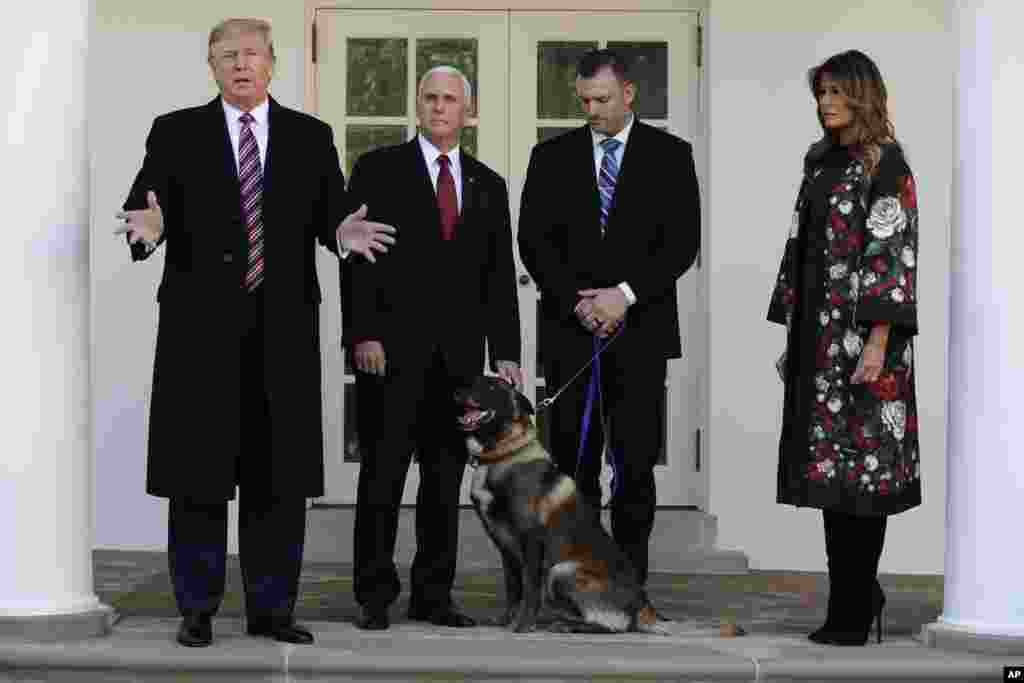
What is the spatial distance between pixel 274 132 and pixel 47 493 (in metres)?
1.29

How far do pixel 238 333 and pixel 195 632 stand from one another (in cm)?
Answer: 90

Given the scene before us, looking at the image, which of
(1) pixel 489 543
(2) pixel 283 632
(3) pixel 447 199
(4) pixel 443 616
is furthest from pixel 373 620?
(1) pixel 489 543

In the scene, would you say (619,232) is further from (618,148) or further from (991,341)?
(991,341)

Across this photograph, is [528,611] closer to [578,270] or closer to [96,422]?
[578,270]

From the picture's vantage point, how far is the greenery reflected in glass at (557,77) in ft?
29.6

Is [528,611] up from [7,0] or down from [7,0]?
down

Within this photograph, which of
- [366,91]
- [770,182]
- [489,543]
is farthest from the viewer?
[366,91]

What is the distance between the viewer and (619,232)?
6.95 metres

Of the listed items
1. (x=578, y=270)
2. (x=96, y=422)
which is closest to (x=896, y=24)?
(x=578, y=270)

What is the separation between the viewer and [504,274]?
6.93 meters

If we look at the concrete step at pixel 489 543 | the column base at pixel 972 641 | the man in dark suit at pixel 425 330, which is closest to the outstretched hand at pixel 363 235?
the man in dark suit at pixel 425 330

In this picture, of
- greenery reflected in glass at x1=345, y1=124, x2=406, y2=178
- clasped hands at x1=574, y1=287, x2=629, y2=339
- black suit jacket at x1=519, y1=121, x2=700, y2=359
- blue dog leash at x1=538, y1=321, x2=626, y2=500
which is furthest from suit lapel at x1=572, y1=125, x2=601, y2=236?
greenery reflected in glass at x1=345, y1=124, x2=406, y2=178

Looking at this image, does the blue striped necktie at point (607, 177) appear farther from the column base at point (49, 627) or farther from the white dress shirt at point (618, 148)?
the column base at point (49, 627)

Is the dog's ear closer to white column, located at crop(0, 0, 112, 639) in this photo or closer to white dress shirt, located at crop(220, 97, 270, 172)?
white dress shirt, located at crop(220, 97, 270, 172)
